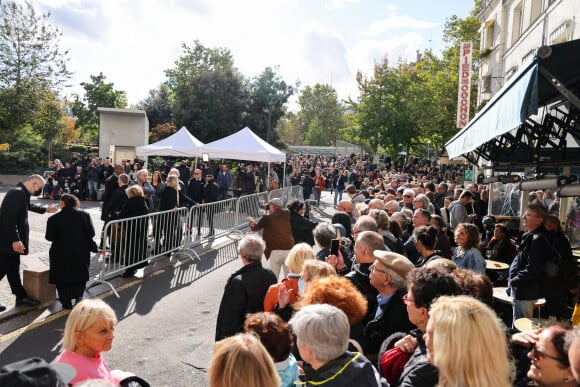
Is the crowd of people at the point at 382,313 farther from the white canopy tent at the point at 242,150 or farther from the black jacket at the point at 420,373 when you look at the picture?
the white canopy tent at the point at 242,150

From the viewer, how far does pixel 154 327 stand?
20.1ft

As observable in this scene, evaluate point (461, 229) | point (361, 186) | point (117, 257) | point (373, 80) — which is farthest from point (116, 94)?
point (461, 229)

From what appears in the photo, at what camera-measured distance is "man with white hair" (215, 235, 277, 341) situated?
4062 mm

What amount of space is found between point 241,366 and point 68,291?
→ 17.7 feet

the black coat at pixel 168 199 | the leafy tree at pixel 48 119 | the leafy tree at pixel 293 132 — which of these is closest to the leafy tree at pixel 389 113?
the leafy tree at pixel 48 119

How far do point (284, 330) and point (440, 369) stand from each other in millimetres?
967

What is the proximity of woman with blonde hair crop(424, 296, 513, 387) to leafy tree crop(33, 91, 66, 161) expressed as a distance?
31.5m

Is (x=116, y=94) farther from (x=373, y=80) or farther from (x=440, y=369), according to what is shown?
(x=440, y=369)

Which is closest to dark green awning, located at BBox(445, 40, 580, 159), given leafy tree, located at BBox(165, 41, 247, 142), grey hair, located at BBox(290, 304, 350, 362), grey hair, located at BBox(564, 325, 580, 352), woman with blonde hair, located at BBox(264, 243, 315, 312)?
grey hair, located at BBox(564, 325, 580, 352)

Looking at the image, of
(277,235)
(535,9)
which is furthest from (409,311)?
(535,9)

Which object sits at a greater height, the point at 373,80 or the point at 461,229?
the point at 373,80

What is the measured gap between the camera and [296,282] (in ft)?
14.1

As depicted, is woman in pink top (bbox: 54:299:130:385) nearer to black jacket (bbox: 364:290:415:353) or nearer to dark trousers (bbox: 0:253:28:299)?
black jacket (bbox: 364:290:415:353)

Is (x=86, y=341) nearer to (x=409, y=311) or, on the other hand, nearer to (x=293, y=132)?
(x=409, y=311)
